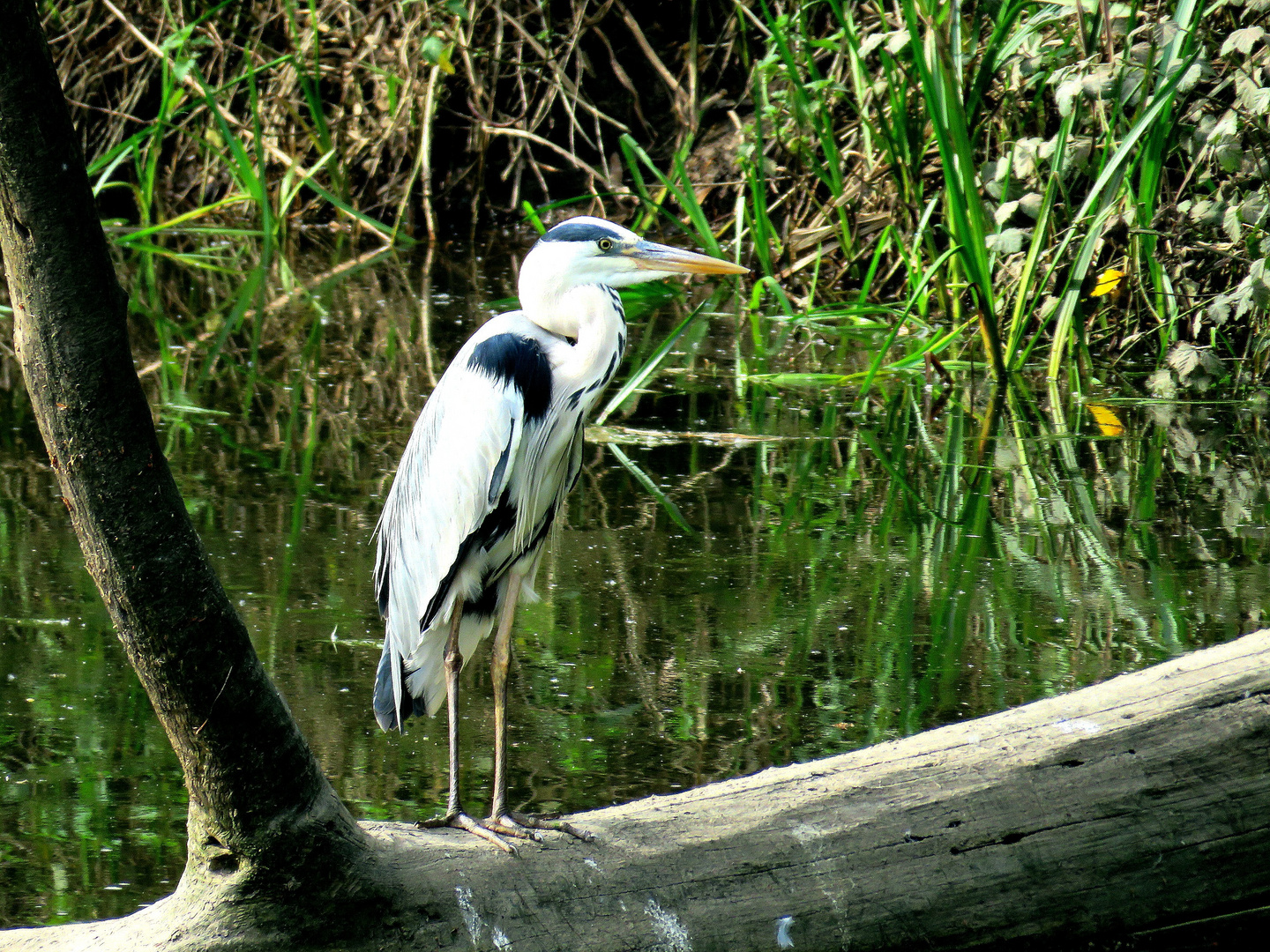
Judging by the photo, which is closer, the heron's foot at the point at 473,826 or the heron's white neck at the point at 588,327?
the heron's foot at the point at 473,826

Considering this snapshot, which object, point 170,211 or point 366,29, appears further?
point 170,211

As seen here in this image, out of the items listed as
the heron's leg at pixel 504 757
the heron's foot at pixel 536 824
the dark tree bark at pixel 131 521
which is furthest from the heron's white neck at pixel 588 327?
the dark tree bark at pixel 131 521

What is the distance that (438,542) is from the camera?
2564mm

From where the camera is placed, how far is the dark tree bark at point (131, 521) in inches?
57.3

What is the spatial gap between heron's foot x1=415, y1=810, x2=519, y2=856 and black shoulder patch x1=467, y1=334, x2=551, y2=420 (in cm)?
72

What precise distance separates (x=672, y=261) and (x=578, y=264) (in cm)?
20

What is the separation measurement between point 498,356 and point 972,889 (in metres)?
1.21

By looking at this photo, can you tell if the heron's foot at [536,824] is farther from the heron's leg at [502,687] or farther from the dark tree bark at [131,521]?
the dark tree bark at [131,521]

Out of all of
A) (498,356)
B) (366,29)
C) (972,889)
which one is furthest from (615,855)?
(366,29)

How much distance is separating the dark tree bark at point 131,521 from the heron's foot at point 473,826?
27 centimetres

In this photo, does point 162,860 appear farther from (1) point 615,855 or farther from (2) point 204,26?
(2) point 204,26

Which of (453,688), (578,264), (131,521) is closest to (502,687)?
(453,688)

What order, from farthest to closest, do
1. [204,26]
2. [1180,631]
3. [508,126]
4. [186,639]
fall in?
[204,26], [508,126], [1180,631], [186,639]

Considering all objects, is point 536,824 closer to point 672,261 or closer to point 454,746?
point 454,746
